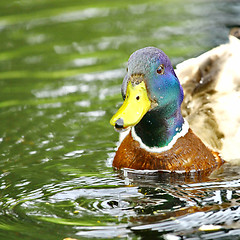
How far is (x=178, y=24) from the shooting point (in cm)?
1258

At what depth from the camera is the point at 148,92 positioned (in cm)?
666

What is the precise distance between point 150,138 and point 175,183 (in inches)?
21.6

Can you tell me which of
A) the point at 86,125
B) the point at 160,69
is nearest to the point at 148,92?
the point at 160,69

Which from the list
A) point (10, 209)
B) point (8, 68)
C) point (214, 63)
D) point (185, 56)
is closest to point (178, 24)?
point (185, 56)

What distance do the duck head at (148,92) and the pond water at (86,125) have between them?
0.70m

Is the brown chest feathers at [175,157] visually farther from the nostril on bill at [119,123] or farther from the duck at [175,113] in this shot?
the nostril on bill at [119,123]

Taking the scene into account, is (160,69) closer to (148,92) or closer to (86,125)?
(148,92)

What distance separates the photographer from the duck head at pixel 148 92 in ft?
21.1

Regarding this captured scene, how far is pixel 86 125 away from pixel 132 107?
2491 mm

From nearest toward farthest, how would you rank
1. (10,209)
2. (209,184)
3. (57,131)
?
(10,209) < (209,184) < (57,131)

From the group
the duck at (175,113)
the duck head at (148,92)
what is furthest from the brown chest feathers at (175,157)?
the duck head at (148,92)

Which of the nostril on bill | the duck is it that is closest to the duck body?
the duck

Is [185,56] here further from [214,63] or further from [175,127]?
[175,127]

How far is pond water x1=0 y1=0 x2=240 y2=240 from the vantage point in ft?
19.5
